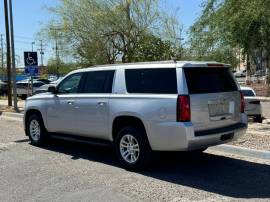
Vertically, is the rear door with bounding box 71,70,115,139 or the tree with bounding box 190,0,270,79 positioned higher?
the tree with bounding box 190,0,270,79

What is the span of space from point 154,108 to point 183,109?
520mm

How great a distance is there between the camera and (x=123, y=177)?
7.36 m

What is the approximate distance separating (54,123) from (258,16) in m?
5.58

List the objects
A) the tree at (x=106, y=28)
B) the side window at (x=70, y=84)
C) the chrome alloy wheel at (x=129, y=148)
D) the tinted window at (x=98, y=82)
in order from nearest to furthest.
→ the chrome alloy wheel at (x=129, y=148) → the tinted window at (x=98, y=82) → the side window at (x=70, y=84) → the tree at (x=106, y=28)

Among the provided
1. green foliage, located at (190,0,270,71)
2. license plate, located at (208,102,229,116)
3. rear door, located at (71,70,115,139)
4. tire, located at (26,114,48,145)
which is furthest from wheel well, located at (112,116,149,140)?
green foliage, located at (190,0,270,71)

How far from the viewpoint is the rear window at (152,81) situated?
7.27 m

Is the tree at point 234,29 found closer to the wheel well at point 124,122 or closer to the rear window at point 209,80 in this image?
the rear window at point 209,80

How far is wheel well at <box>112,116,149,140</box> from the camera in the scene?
7.66 m

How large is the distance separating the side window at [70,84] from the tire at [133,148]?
5.76 ft

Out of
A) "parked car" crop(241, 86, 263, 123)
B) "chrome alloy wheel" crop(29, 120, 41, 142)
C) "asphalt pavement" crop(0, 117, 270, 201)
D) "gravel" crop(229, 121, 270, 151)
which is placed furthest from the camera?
"parked car" crop(241, 86, 263, 123)

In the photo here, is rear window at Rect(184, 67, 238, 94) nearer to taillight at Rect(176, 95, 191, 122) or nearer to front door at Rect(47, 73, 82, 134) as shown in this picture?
taillight at Rect(176, 95, 191, 122)

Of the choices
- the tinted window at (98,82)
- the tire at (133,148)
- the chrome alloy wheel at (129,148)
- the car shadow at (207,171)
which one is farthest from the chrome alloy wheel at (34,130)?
the chrome alloy wheel at (129,148)

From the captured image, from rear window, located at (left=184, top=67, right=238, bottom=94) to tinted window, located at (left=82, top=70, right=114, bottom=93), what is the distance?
1.70 metres

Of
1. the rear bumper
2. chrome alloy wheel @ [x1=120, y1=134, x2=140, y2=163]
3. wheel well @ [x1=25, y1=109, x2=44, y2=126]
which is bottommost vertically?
chrome alloy wheel @ [x1=120, y1=134, x2=140, y2=163]
